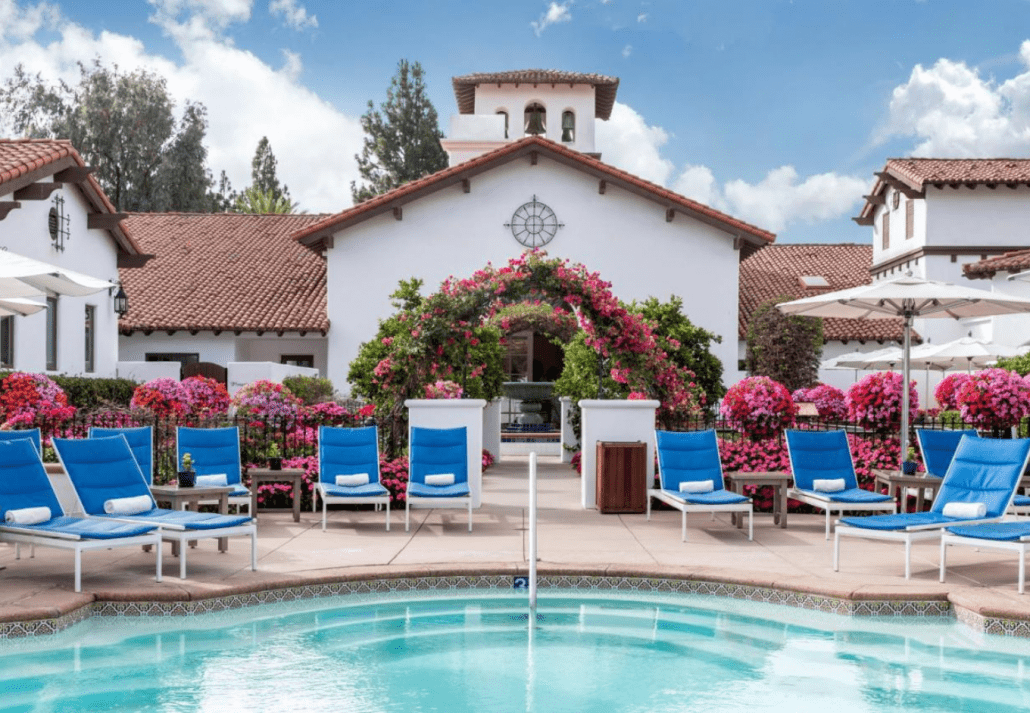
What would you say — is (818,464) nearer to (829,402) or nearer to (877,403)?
(877,403)

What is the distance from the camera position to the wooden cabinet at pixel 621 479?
514 inches

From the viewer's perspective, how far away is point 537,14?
37906 mm

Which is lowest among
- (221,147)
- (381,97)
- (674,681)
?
(674,681)

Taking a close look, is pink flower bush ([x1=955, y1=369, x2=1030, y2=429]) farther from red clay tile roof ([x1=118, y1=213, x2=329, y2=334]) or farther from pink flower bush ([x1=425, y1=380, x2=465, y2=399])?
red clay tile roof ([x1=118, y1=213, x2=329, y2=334])

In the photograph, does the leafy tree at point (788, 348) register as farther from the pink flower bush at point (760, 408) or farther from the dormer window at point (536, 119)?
the pink flower bush at point (760, 408)

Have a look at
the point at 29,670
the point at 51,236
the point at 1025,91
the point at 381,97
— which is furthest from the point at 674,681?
the point at 381,97

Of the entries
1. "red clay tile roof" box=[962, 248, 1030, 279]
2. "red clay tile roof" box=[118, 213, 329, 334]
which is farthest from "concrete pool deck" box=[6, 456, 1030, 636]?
"red clay tile roof" box=[118, 213, 329, 334]

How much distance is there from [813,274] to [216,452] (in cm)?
2816

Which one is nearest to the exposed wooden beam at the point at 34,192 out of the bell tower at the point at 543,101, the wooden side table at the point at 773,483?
the wooden side table at the point at 773,483

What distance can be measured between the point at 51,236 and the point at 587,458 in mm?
13282

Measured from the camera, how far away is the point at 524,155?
86.6ft

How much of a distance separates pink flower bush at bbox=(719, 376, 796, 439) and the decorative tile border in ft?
18.2

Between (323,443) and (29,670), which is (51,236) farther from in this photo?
(29,670)

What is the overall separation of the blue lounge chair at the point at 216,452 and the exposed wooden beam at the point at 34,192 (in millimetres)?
10149
